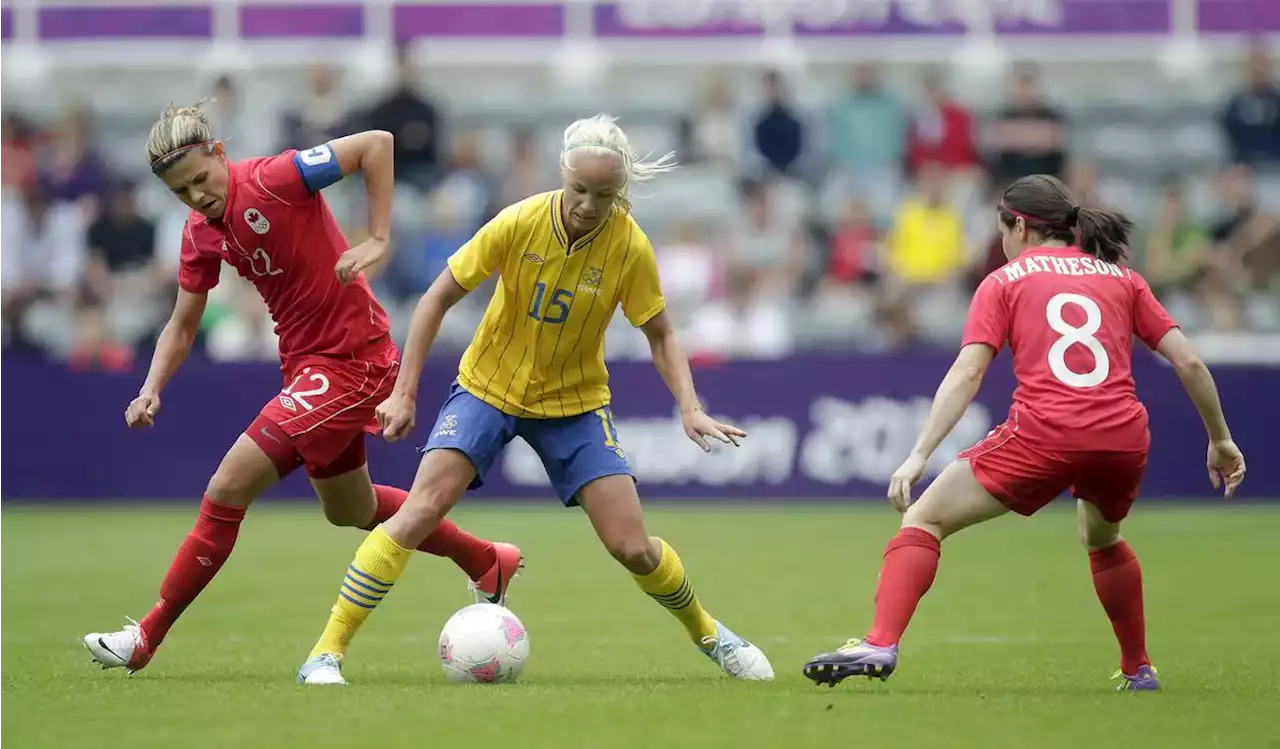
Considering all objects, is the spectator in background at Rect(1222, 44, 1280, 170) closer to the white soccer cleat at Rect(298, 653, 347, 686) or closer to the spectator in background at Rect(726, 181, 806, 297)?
the spectator in background at Rect(726, 181, 806, 297)

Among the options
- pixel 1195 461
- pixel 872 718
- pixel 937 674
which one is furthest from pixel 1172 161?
pixel 872 718

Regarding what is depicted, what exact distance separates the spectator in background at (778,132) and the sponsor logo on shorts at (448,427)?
437 inches

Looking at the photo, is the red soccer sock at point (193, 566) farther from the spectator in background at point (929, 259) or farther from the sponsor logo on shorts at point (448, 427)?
the spectator in background at point (929, 259)

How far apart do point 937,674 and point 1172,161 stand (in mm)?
12983

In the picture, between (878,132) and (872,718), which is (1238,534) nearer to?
(878,132)

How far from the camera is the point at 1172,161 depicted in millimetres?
19031

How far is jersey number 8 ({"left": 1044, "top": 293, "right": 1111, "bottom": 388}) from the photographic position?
256 inches

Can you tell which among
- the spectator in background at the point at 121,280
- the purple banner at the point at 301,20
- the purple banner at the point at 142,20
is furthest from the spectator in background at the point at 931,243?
the purple banner at the point at 142,20

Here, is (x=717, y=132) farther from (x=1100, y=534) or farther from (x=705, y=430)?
(x=1100, y=534)

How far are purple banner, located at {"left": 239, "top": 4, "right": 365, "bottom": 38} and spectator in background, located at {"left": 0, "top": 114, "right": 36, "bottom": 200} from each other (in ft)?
8.05

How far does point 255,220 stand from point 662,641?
278 cm

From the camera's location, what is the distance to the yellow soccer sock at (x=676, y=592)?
23.3 ft

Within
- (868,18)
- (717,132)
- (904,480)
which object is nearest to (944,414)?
(904,480)

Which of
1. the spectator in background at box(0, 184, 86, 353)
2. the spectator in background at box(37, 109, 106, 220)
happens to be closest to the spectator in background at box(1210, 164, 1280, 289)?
the spectator in background at box(37, 109, 106, 220)
